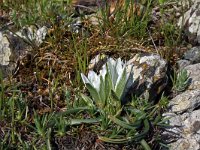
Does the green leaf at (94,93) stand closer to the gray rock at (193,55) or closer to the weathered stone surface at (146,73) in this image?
the weathered stone surface at (146,73)

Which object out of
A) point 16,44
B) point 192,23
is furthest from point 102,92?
point 192,23

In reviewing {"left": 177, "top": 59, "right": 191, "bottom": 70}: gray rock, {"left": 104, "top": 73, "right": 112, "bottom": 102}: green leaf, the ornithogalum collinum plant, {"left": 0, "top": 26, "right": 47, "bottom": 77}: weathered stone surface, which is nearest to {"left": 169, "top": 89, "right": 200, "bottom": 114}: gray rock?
{"left": 177, "top": 59, "right": 191, "bottom": 70}: gray rock

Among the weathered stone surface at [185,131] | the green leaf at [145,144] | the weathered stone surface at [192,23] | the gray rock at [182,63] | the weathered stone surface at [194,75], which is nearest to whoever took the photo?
the green leaf at [145,144]

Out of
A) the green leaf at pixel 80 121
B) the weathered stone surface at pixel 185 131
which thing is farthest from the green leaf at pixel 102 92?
the weathered stone surface at pixel 185 131

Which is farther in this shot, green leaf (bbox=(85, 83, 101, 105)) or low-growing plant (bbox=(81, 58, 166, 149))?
green leaf (bbox=(85, 83, 101, 105))

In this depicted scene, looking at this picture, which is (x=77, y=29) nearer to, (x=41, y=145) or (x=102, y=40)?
(x=102, y=40)

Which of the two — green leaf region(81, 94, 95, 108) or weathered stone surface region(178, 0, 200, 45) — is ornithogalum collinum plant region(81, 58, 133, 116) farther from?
weathered stone surface region(178, 0, 200, 45)

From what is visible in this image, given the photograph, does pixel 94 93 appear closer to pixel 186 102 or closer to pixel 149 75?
pixel 149 75
